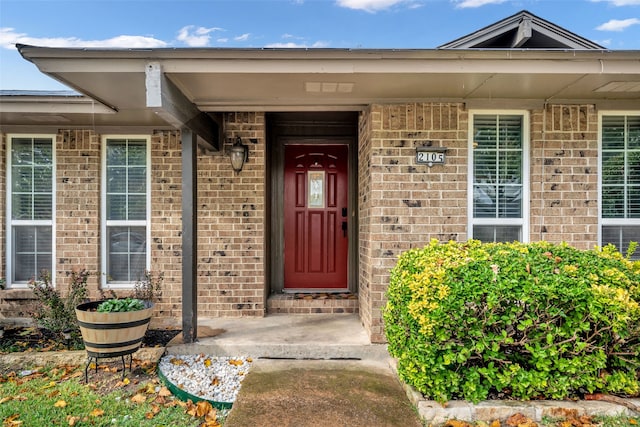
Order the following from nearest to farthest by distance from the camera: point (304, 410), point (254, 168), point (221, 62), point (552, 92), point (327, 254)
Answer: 1. point (304, 410)
2. point (221, 62)
3. point (552, 92)
4. point (254, 168)
5. point (327, 254)

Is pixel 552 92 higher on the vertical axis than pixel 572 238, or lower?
higher

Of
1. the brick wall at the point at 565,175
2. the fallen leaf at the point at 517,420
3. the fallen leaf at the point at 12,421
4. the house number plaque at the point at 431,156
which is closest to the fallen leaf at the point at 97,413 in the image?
the fallen leaf at the point at 12,421

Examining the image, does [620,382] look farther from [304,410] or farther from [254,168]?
[254,168]

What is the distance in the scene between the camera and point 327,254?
522 centimetres

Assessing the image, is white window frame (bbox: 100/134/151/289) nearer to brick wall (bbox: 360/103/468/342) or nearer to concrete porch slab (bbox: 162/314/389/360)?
concrete porch slab (bbox: 162/314/389/360)

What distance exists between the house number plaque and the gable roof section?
1.21 meters

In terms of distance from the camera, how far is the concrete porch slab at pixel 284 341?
3.53 metres

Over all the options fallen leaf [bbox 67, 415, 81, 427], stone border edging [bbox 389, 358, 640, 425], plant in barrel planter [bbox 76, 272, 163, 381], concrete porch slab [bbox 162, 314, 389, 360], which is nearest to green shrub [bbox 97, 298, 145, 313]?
plant in barrel planter [bbox 76, 272, 163, 381]

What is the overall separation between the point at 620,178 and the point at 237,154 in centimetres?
416

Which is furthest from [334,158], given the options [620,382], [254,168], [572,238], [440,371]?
[620,382]

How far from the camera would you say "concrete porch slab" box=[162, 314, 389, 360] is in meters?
3.53

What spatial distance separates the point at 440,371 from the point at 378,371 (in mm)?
717

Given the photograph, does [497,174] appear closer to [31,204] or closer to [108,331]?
[108,331]

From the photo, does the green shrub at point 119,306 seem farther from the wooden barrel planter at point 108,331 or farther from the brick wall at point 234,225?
the brick wall at point 234,225
